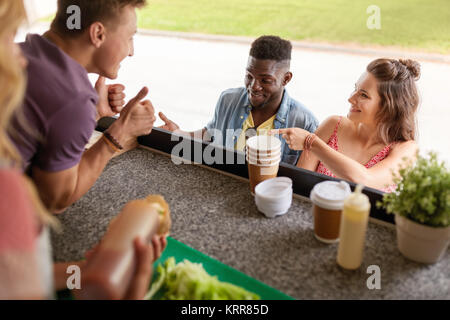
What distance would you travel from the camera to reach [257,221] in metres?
1.12

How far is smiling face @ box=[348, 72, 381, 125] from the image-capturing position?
1.65 m

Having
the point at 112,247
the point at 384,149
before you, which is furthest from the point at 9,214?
the point at 384,149

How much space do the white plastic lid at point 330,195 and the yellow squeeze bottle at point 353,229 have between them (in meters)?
0.05

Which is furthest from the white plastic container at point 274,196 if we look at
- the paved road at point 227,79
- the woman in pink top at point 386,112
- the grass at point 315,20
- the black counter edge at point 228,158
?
the grass at point 315,20

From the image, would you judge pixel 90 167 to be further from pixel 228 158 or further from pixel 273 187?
pixel 273 187

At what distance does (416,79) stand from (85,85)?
1.42 metres

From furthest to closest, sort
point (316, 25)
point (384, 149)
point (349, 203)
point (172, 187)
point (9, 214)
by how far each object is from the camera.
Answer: point (316, 25)
point (384, 149)
point (172, 187)
point (349, 203)
point (9, 214)

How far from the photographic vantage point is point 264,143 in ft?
3.76

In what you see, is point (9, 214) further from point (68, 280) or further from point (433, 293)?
point (433, 293)

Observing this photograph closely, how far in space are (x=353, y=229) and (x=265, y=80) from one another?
3.43 ft

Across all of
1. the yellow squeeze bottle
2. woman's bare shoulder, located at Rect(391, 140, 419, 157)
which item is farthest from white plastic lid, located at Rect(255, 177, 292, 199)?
woman's bare shoulder, located at Rect(391, 140, 419, 157)

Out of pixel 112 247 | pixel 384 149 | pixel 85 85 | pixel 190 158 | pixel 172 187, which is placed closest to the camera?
pixel 112 247

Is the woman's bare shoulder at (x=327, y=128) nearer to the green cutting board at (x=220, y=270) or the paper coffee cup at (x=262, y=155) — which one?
the paper coffee cup at (x=262, y=155)

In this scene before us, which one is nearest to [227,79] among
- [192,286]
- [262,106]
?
[262,106]
